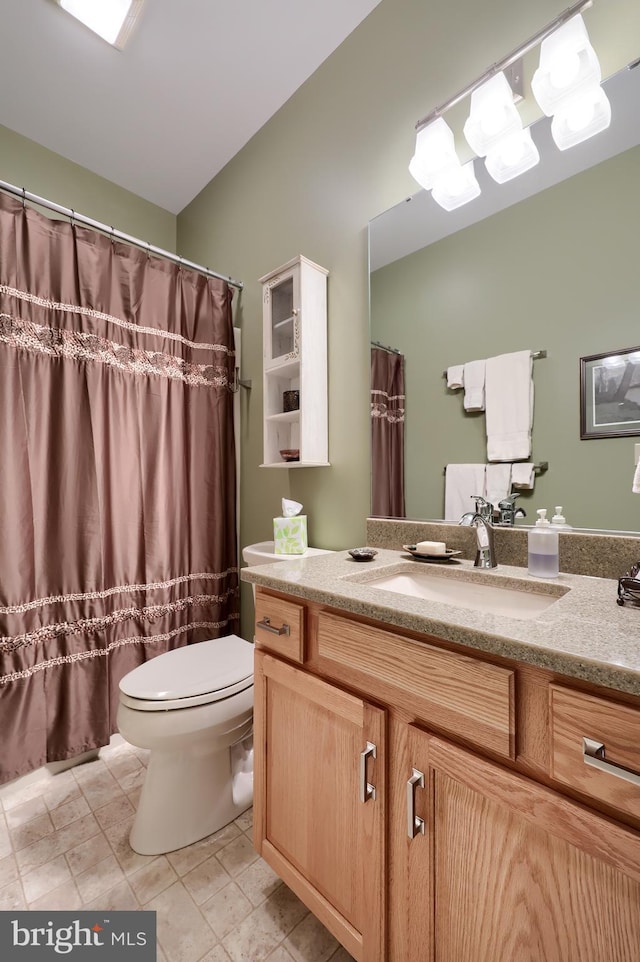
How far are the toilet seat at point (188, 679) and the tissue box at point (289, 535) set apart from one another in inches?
14.9

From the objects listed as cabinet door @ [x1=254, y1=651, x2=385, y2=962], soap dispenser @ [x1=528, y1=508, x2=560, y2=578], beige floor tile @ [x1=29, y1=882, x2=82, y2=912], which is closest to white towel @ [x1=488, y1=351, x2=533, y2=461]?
soap dispenser @ [x1=528, y1=508, x2=560, y2=578]

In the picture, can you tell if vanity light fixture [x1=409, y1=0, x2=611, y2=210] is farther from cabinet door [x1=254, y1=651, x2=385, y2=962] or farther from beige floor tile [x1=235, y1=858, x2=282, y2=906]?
beige floor tile [x1=235, y1=858, x2=282, y2=906]

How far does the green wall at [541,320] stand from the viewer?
952mm

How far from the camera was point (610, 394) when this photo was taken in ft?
3.13

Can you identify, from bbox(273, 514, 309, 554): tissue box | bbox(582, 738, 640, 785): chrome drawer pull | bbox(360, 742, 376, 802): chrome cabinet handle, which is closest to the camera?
bbox(582, 738, 640, 785): chrome drawer pull

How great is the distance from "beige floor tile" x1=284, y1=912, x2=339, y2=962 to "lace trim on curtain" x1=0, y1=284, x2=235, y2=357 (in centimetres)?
199

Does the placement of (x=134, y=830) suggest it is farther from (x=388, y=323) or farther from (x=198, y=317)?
(x=198, y=317)

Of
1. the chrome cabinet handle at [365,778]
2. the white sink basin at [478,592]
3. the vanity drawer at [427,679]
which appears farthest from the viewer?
the white sink basin at [478,592]

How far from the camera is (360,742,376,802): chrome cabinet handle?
0.78 m

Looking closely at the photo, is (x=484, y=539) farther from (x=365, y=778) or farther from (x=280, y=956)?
(x=280, y=956)

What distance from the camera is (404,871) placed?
75 cm

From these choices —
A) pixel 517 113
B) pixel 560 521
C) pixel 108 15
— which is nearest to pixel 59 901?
pixel 560 521

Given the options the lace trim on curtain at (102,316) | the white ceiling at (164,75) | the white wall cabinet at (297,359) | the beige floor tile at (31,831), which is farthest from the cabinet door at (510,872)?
the white ceiling at (164,75)

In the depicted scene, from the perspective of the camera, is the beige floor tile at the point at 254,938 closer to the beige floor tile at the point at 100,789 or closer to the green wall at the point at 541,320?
the beige floor tile at the point at 100,789
